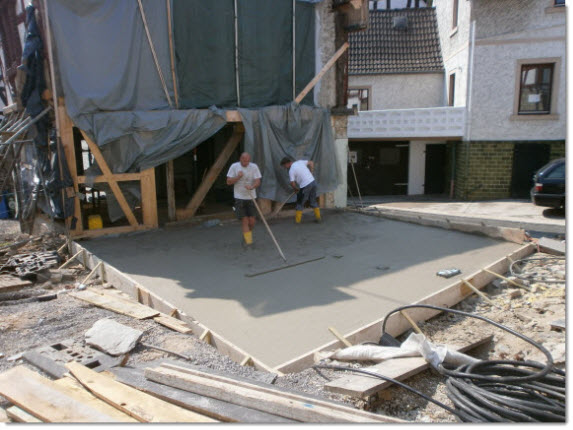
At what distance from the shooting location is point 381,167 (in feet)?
64.3

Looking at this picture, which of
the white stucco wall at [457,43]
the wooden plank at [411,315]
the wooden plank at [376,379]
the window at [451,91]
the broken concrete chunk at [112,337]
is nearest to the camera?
the wooden plank at [376,379]

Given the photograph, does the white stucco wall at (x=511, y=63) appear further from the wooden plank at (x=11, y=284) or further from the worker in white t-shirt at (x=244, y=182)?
the wooden plank at (x=11, y=284)

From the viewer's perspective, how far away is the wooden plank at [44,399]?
3.00 metres

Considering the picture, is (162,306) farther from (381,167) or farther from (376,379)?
(381,167)

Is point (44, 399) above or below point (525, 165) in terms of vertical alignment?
below

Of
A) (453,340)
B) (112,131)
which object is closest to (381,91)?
(112,131)

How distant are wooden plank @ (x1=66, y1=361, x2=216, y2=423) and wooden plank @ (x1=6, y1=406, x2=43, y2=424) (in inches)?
16.5

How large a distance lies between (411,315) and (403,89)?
1595 centimetres

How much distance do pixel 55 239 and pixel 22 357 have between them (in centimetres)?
533

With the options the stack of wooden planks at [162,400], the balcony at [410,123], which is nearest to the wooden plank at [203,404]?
the stack of wooden planks at [162,400]

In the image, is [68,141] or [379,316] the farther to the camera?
[68,141]

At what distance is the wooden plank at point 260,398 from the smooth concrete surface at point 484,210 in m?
8.30

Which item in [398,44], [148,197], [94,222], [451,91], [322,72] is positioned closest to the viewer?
[94,222]

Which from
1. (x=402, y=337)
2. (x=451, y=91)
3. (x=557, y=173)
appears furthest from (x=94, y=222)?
(x=451, y=91)
